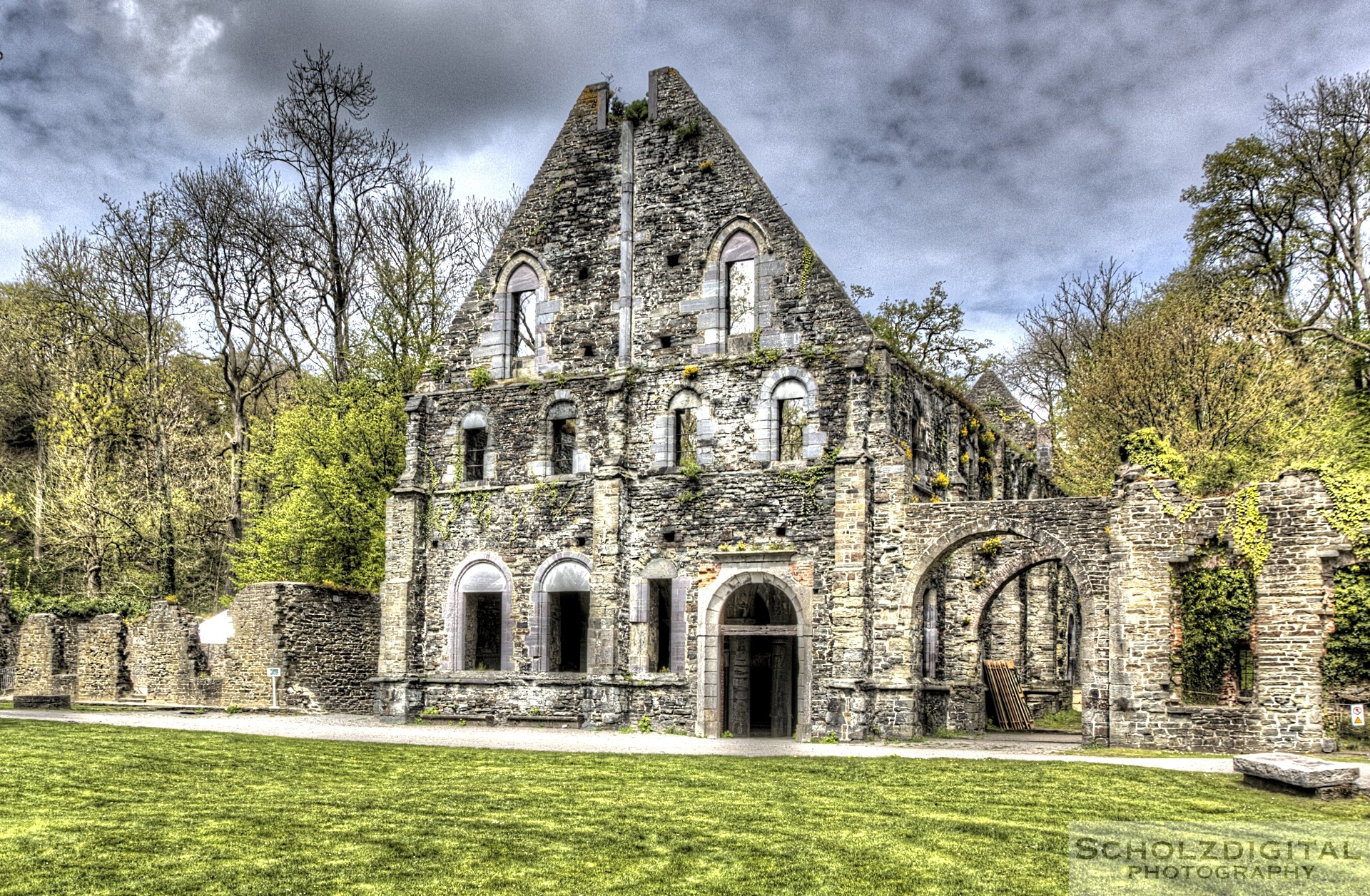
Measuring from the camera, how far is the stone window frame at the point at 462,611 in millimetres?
24953

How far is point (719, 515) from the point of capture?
23297mm

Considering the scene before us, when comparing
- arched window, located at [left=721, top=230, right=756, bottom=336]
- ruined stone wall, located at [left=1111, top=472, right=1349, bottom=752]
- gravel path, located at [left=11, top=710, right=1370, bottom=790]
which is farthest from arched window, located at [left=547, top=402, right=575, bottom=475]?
ruined stone wall, located at [left=1111, top=472, right=1349, bottom=752]

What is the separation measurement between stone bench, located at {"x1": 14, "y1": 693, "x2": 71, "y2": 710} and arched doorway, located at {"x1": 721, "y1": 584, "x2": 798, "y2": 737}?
15.2 meters

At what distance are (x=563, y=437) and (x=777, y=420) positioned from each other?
6.05m

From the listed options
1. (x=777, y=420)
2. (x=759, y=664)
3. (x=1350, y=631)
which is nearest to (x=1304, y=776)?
(x=1350, y=631)

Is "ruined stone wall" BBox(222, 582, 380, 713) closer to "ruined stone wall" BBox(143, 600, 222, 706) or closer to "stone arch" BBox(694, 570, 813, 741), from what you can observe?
"ruined stone wall" BBox(143, 600, 222, 706)

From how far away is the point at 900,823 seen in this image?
1151 cm

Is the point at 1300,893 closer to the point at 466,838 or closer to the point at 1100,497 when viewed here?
the point at 466,838

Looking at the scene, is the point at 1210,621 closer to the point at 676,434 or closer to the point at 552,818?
the point at 676,434

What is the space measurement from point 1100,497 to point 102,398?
1220 inches

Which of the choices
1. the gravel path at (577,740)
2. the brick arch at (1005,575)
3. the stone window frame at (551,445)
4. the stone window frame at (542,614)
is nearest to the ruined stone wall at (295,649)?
the gravel path at (577,740)

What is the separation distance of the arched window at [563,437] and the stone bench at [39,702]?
12469mm

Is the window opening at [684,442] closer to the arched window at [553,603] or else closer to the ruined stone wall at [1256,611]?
the arched window at [553,603]

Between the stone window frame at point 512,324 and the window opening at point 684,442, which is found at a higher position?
the stone window frame at point 512,324
